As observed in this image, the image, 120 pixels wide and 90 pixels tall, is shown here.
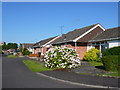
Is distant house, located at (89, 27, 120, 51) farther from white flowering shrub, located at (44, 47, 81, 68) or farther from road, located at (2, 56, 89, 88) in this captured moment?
road, located at (2, 56, 89, 88)

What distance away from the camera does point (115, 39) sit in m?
17.5

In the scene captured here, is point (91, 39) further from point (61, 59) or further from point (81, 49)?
Answer: point (61, 59)

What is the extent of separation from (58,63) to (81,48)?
386 inches

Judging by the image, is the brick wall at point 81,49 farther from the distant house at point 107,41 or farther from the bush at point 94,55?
the bush at point 94,55

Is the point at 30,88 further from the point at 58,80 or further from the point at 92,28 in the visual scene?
the point at 92,28

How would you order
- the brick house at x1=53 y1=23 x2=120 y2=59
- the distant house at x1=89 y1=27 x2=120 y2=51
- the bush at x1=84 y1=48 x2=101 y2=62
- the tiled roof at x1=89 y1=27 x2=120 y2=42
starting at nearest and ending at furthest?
1. the distant house at x1=89 y1=27 x2=120 y2=51
2. the tiled roof at x1=89 y1=27 x2=120 y2=42
3. the bush at x1=84 y1=48 x2=101 y2=62
4. the brick house at x1=53 y1=23 x2=120 y2=59

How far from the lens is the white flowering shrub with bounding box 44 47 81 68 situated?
42.9 feet

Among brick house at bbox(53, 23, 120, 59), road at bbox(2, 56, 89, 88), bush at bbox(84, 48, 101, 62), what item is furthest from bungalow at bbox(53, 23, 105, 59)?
A: road at bbox(2, 56, 89, 88)

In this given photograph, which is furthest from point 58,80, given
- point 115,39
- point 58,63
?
point 115,39

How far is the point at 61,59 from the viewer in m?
13.2

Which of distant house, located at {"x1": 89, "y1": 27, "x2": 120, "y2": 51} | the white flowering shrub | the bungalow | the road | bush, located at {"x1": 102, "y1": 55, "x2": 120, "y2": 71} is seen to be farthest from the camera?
the bungalow

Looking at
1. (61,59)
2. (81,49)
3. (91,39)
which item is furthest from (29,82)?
(91,39)

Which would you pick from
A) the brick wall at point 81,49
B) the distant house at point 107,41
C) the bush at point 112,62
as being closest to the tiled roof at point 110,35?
the distant house at point 107,41

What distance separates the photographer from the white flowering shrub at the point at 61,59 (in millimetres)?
13086
